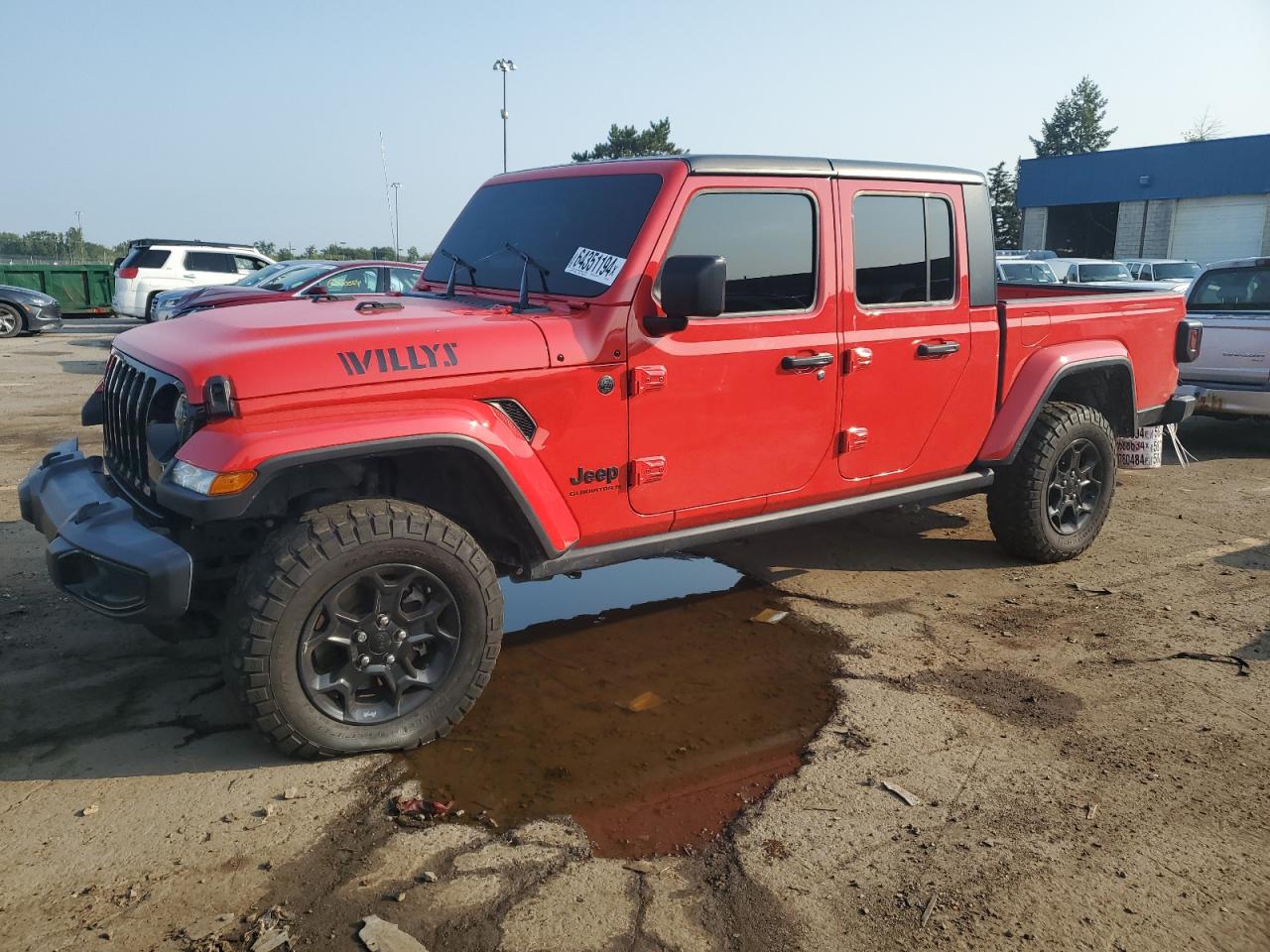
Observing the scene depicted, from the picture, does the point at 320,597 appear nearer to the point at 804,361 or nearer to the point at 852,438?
the point at 804,361

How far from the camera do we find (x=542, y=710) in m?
3.72

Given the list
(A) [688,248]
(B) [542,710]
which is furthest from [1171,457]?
(B) [542,710]

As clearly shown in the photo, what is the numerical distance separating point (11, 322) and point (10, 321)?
24mm

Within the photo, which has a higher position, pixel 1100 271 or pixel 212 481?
pixel 1100 271

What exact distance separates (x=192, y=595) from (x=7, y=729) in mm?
854

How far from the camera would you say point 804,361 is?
4.12 m

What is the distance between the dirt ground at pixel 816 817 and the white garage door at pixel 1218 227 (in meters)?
33.8

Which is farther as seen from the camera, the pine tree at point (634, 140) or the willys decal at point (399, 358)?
the pine tree at point (634, 140)

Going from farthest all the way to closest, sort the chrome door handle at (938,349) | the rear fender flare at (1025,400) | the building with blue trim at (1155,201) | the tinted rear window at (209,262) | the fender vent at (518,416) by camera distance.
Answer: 1. the building with blue trim at (1155,201)
2. the tinted rear window at (209,262)
3. the rear fender flare at (1025,400)
4. the chrome door handle at (938,349)
5. the fender vent at (518,416)

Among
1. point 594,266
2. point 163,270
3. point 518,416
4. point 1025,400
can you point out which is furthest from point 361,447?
point 163,270

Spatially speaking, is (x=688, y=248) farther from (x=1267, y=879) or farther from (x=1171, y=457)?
(x=1171, y=457)

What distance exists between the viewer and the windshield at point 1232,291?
8742 millimetres

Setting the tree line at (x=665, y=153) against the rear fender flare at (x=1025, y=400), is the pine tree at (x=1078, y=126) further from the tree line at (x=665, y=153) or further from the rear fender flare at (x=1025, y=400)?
the rear fender flare at (x=1025, y=400)

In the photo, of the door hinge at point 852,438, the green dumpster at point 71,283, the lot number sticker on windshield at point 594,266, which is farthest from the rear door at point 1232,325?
the green dumpster at point 71,283
